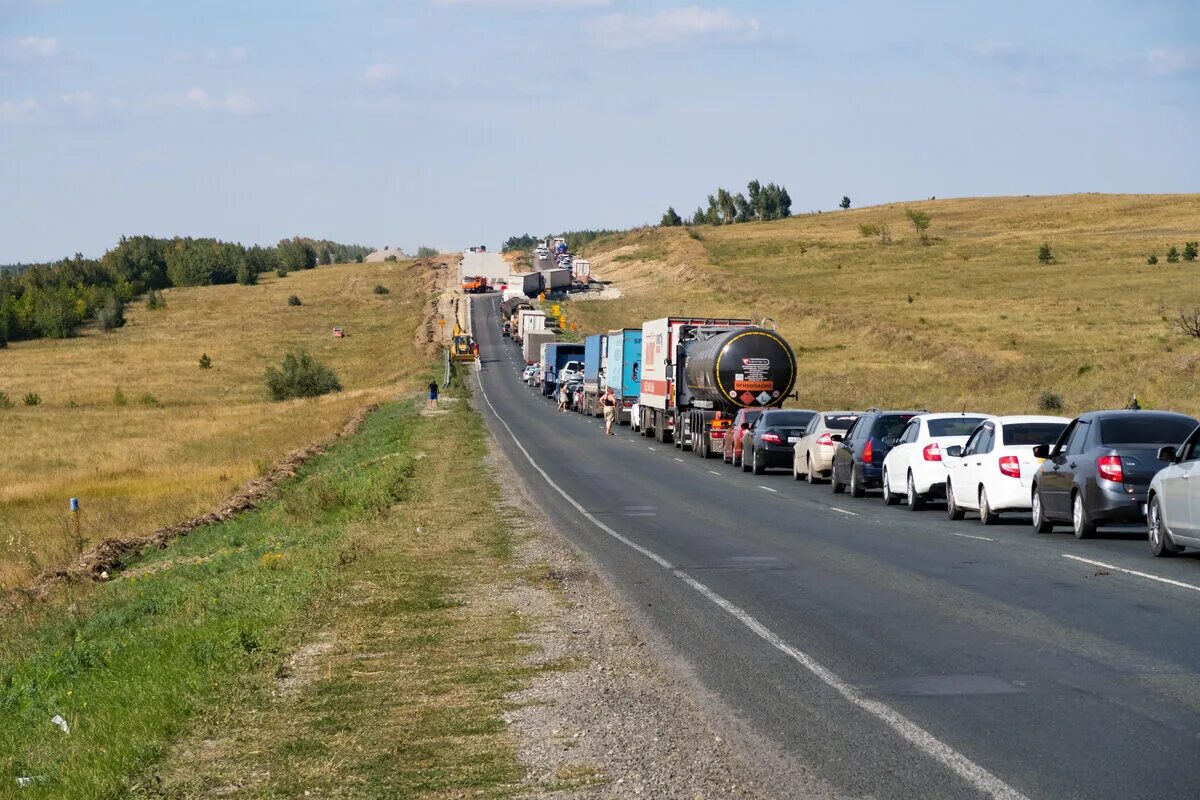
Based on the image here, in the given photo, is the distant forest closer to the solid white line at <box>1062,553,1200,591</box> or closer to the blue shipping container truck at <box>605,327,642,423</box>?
the blue shipping container truck at <box>605,327,642,423</box>

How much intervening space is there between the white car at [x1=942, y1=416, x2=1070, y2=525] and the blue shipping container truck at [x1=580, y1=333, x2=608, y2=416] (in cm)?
4050

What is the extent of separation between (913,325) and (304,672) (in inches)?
3169

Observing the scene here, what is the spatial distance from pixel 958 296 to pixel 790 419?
71.0 metres

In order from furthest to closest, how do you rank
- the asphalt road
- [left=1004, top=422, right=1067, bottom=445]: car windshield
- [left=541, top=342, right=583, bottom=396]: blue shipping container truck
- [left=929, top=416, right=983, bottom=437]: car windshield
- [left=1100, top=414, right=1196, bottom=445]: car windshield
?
[left=541, top=342, right=583, bottom=396]: blue shipping container truck → [left=929, top=416, right=983, bottom=437]: car windshield → [left=1004, top=422, right=1067, bottom=445]: car windshield → [left=1100, top=414, right=1196, bottom=445]: car windshield → the asphalt road

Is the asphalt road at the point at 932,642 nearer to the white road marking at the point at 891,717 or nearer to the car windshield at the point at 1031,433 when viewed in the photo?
the white road marking at the point at 891,717

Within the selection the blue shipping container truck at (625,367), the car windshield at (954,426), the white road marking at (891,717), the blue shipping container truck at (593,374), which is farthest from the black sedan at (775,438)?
the blue shipping container truck at (593,374)

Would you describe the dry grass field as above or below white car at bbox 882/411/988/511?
below

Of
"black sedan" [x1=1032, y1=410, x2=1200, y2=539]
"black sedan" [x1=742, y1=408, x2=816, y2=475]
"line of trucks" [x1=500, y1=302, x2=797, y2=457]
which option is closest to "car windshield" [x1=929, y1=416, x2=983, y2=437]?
"black sedan" [x1=1032, y1=410, x2=1200, y2=539]

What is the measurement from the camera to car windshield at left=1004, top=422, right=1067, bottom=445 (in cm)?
2089

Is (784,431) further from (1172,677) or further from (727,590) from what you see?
(1172,677)

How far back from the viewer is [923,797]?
6398mm

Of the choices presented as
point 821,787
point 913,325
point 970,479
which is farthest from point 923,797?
point 913,325

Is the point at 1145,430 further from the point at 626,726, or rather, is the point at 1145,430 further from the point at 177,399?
the point at 177,399

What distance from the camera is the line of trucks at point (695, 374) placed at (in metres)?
39.2
